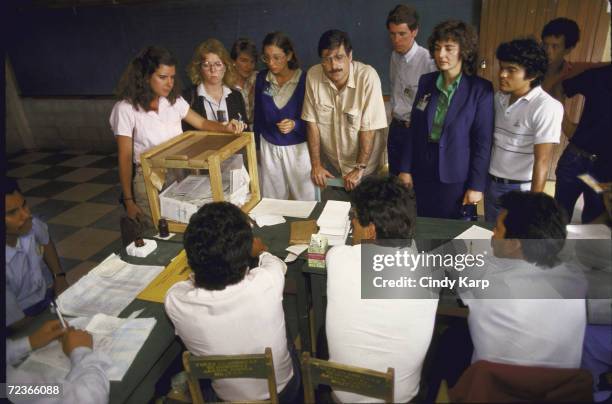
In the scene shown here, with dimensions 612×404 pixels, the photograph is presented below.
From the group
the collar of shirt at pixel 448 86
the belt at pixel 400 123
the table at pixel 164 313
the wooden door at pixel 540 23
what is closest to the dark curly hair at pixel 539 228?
the table at pixel 164 313

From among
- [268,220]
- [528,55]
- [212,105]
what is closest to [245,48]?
[212,105]

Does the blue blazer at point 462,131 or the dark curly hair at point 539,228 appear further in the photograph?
the blue blazer at point 462,131

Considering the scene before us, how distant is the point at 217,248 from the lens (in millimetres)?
1485

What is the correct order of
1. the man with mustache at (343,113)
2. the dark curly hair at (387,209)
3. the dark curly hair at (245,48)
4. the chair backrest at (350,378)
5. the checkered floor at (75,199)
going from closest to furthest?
the chair backrest at (350,378) → the dark curly hair at (387,209) → the man with mustache at (343,113) → the dark curly hair at (245,48) → the checkered floor at (75,199)

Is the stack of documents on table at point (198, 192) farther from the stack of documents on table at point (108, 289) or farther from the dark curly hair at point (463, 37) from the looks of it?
the dark curly hair at point (463, 37)

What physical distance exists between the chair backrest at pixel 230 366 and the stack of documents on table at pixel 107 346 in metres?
0.28

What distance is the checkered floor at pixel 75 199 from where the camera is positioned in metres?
3.84

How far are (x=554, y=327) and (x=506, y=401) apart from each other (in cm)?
41

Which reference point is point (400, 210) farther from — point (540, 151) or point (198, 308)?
point (540, 151)

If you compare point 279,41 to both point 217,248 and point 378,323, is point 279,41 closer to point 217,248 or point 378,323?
point 217,248

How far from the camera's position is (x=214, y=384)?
1.60 metres

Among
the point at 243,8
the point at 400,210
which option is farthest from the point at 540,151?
the point at 243,8

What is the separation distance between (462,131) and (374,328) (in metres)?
1.55

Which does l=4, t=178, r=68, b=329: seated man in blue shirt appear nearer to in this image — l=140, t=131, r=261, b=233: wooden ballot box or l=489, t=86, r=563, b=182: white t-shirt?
l=140, t=131, r=261, b=233: wooden ballot box
